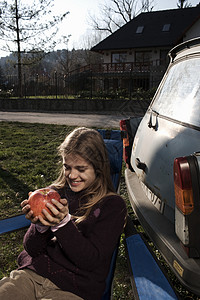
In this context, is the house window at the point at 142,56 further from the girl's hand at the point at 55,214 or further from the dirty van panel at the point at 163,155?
the girl's hand at the point at 55,214

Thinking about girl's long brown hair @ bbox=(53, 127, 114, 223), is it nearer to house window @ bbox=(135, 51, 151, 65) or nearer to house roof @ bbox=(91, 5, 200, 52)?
house roof @ bbox=(91, 5, 200, 52)

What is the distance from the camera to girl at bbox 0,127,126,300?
1.83 metres

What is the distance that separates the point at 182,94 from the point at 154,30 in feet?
112

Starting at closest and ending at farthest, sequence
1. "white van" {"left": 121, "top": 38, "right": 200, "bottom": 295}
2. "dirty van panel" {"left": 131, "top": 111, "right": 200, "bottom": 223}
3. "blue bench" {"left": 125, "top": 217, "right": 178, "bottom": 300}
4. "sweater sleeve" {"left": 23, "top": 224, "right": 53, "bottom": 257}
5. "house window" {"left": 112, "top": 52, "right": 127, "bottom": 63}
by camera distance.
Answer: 1. "blue bench" {"left": 125, "top": 217, "right": 178, "bottom": 300}
2. "white van" {"left": 121, "top": 38, "right": 200, "bottom": 295}
3. "sweater sleeve" {"left": 23, "top": 224, "right": 53, "bottom": 257}
4. "dirty van panel" {"left": 131, "top": 111, "right": 200, "bottom": 223}
5. "house window" {"left": 112, "top": 52, "right": 127, "bottom": 63}

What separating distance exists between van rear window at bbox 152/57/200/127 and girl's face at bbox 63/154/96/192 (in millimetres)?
874

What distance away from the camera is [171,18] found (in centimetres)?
3441

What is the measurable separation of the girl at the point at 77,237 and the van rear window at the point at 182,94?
2.54 feet

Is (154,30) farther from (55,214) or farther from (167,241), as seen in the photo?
(55,214)

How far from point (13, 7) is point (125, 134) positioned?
78.1 ft

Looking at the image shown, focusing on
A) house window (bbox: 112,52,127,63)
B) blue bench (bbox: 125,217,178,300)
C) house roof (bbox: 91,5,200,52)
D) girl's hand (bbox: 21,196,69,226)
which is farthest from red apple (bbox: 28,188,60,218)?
house window (bbox: 112,52,127,63)

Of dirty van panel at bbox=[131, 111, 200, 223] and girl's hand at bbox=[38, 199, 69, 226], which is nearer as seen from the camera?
girl's hand at bbox=[38, 199, 69, 226]

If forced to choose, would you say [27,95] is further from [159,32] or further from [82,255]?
[82,255]

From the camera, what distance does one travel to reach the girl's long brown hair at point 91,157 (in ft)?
7.14

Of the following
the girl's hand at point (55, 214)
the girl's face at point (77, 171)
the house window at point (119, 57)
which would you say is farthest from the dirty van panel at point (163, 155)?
the house window at point (119, 57)
